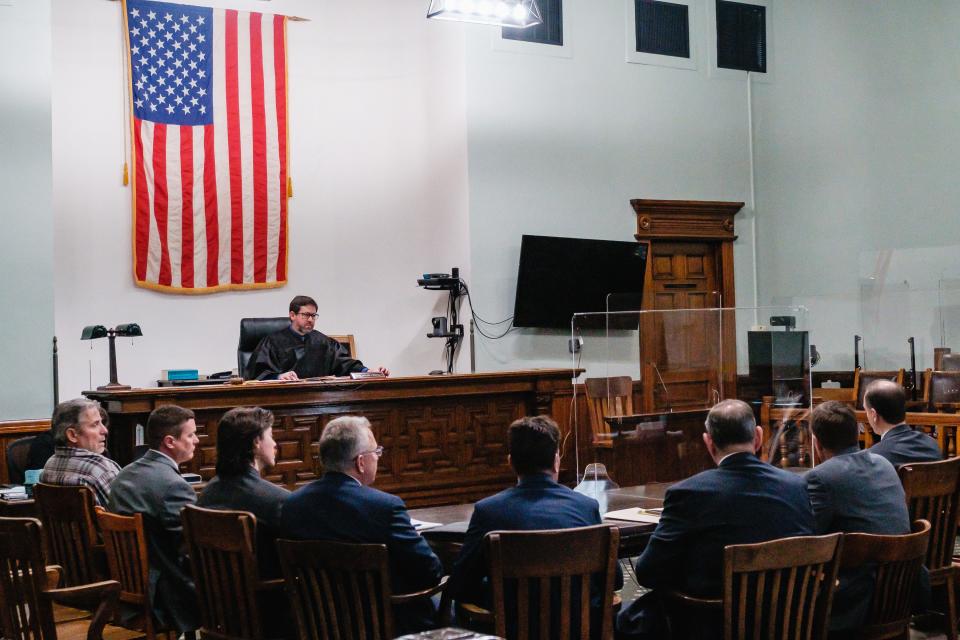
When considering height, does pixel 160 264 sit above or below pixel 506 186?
below

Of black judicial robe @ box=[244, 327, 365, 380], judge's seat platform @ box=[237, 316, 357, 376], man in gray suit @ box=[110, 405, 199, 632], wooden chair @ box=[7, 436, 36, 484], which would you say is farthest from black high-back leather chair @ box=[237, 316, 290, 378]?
man in gray suit @ box=[110, 405, 199, 632]

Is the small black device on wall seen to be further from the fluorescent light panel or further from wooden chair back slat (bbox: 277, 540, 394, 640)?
wooden chair back slat (bbox: 277, 540, 394, 640)

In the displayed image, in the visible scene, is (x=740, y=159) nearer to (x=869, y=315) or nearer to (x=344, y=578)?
(x=869, y=315)

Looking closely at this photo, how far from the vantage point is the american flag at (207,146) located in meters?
8.32

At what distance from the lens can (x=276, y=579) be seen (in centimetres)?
312

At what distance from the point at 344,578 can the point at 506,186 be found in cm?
676

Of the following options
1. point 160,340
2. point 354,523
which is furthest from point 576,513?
point 160,340

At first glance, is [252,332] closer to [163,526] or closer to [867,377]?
[163,526]

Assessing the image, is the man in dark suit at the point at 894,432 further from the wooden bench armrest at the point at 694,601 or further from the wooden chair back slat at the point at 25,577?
the wooden chair back slat at the point at 25,577

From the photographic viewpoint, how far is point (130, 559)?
341 cm

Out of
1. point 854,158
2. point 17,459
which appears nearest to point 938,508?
point 17,459

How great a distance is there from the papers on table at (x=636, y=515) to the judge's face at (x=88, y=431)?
6.81 ft

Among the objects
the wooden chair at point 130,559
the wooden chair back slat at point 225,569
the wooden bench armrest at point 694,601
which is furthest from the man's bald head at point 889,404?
the wooden chair at point 130,559

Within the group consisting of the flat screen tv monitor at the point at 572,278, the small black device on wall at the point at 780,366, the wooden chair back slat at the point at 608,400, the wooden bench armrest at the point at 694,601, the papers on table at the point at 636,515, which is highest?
the flat screen tv monitor at the point at 572,278
